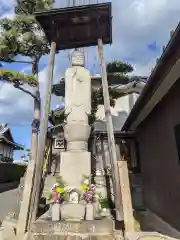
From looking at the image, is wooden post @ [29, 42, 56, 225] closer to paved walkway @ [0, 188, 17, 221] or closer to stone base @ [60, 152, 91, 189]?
stone base @ [60, 152, 91, 189]

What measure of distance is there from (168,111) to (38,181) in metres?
3.48

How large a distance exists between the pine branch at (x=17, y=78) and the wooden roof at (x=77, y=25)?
6.52 meters

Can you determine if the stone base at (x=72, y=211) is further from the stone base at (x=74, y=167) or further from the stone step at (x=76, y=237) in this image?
the stone base at (x=74, y=167)

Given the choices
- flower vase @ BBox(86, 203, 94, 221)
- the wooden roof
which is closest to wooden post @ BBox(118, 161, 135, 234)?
flower vase @ BBox(86, 203, 94, 221)

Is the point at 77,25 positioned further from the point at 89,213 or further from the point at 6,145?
the point at 6,145

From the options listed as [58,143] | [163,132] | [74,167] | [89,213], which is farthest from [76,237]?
[58,143]

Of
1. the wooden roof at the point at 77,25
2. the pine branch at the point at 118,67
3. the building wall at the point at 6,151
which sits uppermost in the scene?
the pine branch at the point at 118,67

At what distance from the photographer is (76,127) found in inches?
247

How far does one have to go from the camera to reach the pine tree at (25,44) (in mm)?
13523

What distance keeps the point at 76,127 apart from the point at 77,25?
332cm

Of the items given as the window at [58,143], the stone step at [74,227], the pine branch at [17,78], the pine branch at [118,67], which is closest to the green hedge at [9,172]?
the window at [58,143]

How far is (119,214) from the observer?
4.59m

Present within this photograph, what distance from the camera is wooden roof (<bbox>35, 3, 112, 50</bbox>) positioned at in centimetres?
634

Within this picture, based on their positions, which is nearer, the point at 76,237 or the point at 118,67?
the point at 76,237
